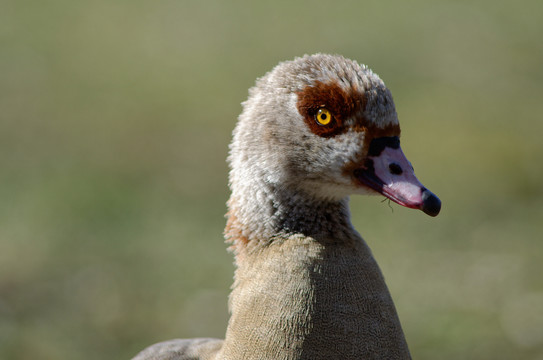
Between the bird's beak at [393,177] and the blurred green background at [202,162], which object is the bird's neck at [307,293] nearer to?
the bird's beak at [393,177]

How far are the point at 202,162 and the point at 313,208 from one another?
216 inches

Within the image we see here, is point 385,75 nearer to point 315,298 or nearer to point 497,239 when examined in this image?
point 497,239

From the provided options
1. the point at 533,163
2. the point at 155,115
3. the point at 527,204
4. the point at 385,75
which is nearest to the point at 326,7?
the point at 385,75

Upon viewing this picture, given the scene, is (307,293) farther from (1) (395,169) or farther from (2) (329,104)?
(2) (329,104)

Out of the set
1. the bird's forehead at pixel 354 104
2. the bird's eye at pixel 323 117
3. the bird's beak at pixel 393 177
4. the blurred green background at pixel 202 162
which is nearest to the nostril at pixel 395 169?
the bird's beak at pixel 393 177

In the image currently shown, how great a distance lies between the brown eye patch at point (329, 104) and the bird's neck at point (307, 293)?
29 centimetres

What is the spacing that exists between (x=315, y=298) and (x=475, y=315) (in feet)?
10.9

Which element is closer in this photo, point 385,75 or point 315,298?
point 315,298

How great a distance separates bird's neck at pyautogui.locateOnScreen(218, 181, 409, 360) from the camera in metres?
2.48

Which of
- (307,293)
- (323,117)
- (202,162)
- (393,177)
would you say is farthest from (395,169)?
(202,162)

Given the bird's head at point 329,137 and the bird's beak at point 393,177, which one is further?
the bird's head at point 329,137

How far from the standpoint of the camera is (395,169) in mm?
2572

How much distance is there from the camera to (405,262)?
20.7 feet

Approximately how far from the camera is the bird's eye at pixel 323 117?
8.63 feet
